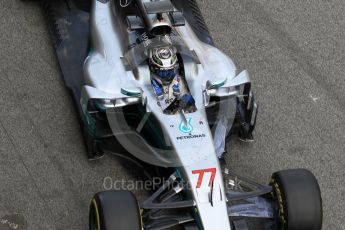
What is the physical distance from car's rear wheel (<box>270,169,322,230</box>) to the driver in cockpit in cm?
94

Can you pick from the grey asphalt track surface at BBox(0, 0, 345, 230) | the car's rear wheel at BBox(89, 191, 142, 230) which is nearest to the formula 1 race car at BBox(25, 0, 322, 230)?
the car's rear wheel at BBox(89, 191, 142, 230)

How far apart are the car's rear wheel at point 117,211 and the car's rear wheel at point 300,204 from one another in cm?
100

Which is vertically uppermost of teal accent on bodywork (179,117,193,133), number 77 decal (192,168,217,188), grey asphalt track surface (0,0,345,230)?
teal accent on bodywork (179,117,193,133)

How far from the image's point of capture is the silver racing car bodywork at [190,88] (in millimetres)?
4707

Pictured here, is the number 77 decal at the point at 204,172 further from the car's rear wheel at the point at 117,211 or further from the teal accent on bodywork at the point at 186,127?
the car's rear wheel at the point at 117,211

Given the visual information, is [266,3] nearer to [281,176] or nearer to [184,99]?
[184,99]

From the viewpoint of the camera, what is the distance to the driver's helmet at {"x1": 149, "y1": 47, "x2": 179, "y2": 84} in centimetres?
527

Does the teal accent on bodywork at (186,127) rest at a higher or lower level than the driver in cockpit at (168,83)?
lower

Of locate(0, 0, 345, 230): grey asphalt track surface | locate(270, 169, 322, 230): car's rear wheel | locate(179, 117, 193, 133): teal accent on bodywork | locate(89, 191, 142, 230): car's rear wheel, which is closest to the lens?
locate(89, 191, 142, 230): car's rear wheel

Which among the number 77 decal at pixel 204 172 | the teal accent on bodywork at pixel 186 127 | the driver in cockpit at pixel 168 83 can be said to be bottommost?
the number 77 decal at pixel 204 172

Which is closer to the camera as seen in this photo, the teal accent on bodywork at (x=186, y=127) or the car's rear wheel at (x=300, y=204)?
the car's rear wheel at (x=300, y=204)

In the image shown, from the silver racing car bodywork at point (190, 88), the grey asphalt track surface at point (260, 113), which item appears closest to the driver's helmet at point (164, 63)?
the silver racing car bodywork at point (190, 88)

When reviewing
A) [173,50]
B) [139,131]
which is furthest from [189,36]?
[139,131]

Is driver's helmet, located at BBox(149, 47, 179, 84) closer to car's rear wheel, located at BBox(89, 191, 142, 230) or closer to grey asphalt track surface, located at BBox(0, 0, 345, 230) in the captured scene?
grey asphalt track surface, located at BBox(0, 0, 345, 230)
